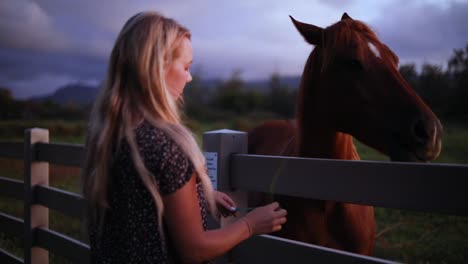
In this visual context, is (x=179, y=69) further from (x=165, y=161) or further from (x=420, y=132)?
(x=420, y=132)

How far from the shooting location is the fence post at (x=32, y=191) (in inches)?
155

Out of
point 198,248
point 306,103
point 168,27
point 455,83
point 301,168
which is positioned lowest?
point 198,248

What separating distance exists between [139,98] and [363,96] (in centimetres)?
173

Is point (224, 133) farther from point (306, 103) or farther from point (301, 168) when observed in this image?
point (306, 103)

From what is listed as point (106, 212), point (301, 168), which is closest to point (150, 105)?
point (106, 212)

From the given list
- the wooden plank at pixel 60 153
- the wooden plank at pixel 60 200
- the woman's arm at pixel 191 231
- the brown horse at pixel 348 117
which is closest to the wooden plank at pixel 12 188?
the wooden plank at pixel 60 200

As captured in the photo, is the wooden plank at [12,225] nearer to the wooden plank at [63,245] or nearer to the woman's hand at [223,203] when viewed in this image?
the wooden plank at [63,245]

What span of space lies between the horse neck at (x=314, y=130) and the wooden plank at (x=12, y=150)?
9.93 ft

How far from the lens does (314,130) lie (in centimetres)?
299

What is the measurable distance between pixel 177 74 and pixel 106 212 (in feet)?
1.83

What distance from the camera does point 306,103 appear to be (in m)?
A: 3.07

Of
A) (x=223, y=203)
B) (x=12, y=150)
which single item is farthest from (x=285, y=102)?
(x=223, y=203)

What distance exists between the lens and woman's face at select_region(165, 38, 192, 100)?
1.46 m

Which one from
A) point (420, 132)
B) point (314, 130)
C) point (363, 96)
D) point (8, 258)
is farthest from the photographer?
point (8, 258)
